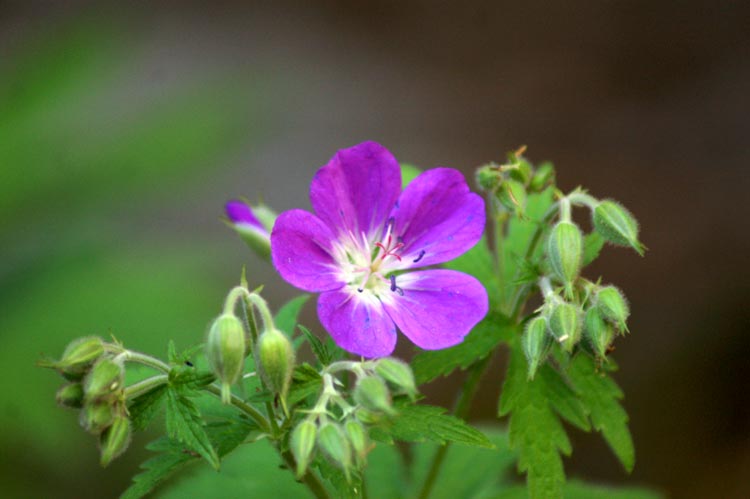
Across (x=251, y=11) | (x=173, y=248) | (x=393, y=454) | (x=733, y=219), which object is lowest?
(x=393, y=454)

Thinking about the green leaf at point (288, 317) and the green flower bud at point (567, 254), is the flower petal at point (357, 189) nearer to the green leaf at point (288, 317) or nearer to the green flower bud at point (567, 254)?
the green leaf at point (288, 317)

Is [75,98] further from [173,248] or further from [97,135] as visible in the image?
[173,248]

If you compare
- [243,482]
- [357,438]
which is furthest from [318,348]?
[243,482]

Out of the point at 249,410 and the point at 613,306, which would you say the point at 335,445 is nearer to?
the point at 249,410

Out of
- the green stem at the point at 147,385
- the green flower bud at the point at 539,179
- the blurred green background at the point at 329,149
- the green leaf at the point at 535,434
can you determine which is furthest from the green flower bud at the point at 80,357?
the blurred green background at the point at 329,149

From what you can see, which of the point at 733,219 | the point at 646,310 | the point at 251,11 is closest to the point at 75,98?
the point at 251,11
